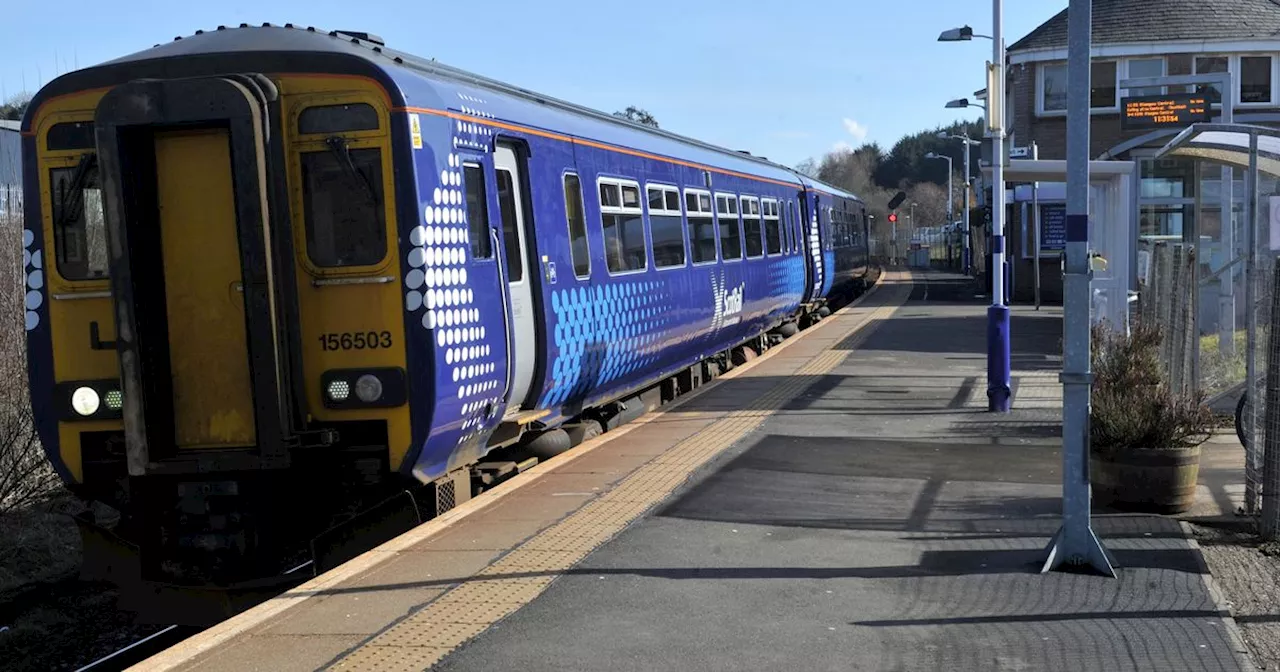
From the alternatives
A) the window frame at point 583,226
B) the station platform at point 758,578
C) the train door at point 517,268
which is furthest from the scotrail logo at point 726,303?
the train door at point 517,268

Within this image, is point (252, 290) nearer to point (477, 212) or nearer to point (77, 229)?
point (77, 229)

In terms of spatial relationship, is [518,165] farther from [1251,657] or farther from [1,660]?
[1251,657]

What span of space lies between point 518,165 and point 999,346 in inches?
234

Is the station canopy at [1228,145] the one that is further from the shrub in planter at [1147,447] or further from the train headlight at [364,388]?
the train headlight at [364,388]

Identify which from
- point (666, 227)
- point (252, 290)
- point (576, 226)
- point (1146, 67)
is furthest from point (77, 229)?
point (1146, 67)

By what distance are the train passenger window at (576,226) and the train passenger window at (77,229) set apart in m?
3.59

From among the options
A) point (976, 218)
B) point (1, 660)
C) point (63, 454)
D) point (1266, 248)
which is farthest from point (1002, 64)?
point (976, 218)

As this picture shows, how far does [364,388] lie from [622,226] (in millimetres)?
4824

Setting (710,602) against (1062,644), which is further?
(710,602)

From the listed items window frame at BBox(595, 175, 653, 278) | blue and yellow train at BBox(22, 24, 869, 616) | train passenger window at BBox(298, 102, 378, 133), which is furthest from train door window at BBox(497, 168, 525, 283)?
window frame at BBox(595, 175, 653, 278)

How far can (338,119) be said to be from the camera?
7.13 m

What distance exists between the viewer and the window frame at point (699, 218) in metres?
14.0

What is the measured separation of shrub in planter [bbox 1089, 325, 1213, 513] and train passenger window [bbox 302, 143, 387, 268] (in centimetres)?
457

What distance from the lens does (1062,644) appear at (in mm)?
5418
